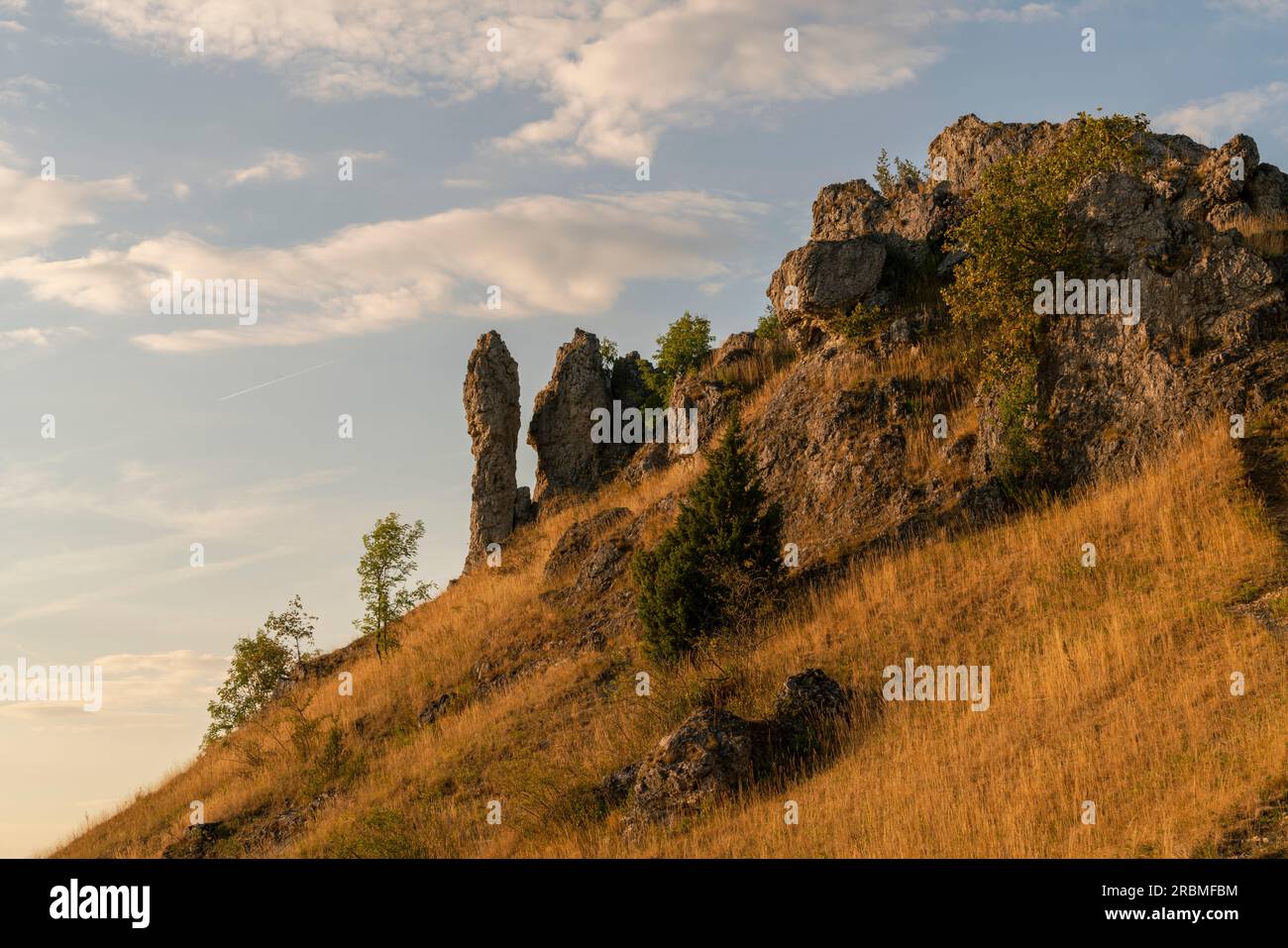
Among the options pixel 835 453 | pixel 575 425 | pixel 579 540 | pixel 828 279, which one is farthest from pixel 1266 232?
pixel 575 425

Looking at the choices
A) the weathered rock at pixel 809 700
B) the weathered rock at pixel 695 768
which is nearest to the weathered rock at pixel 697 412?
the weathered rock at pixel 809 700

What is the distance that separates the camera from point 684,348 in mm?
51938

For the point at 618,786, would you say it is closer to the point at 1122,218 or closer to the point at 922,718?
the point at 922,718

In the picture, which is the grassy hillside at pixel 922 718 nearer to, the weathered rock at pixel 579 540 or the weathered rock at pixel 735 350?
the weathered rock at pixel 579 540

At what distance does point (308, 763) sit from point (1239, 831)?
2635 cm

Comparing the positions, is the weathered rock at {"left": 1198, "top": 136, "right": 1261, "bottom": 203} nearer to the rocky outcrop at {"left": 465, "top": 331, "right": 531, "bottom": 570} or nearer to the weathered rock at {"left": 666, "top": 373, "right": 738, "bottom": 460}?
the weathered rock at {"left": 666, "top": 373, "right": 738, "bottom": 460}

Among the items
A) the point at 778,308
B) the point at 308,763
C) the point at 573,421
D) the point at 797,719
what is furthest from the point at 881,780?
the point at 573,421

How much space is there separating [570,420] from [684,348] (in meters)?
6.85

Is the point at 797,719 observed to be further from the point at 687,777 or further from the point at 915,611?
the point at 915,611

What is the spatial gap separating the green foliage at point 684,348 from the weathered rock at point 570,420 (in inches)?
122

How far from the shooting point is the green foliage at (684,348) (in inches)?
2044

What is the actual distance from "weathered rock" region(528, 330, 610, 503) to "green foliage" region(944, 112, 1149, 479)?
21.8 m

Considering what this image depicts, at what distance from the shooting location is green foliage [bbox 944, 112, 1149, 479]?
28344 millimetres
